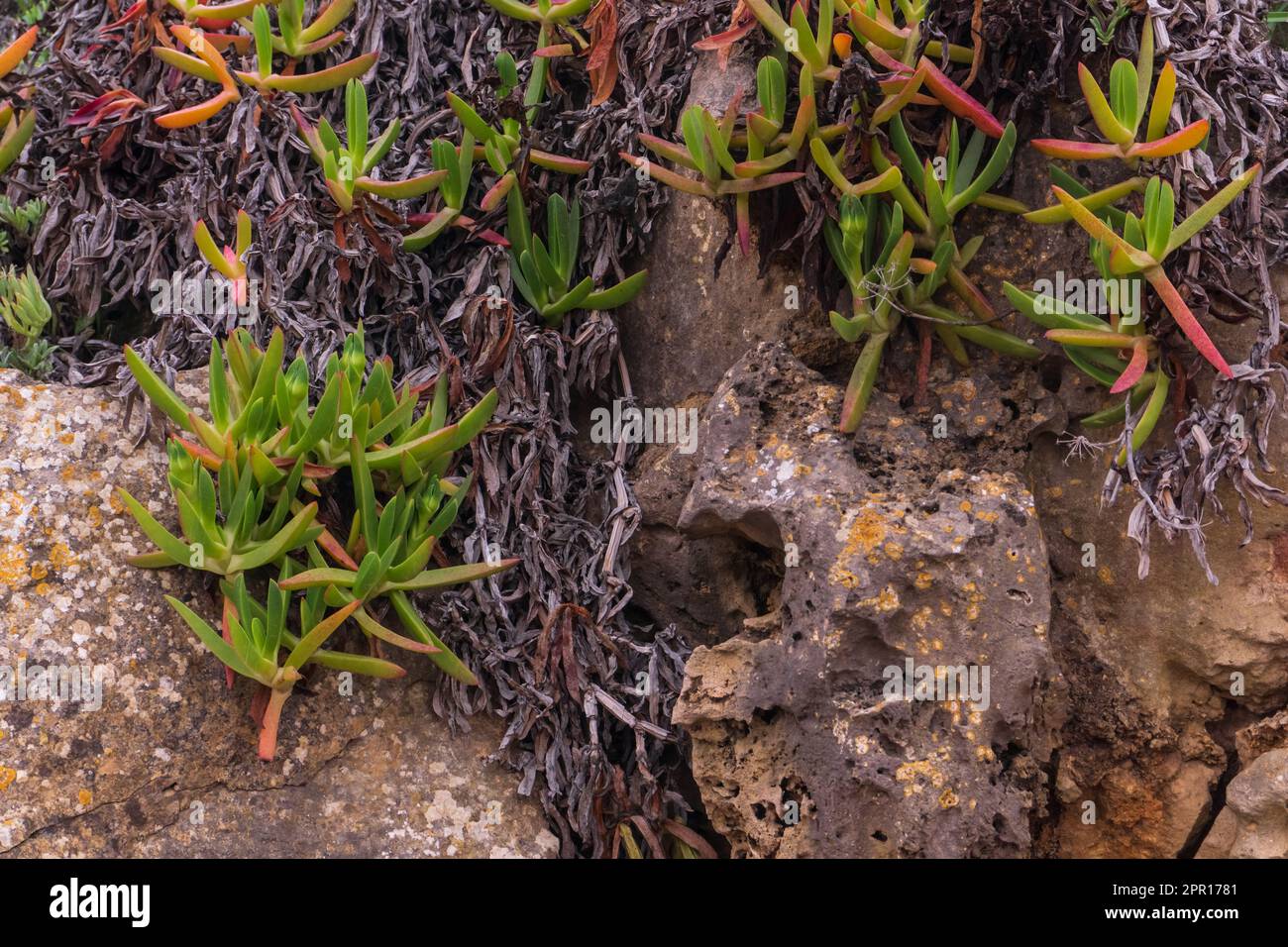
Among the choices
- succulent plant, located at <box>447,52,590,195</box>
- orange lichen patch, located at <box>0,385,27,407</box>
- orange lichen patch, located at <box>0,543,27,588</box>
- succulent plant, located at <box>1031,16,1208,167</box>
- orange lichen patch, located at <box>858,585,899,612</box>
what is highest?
succulent plant, located at <box>1031,16,1208,167</box>

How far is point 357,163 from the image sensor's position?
3686 millimetres

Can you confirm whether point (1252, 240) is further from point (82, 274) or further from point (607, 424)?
point (82, 274)

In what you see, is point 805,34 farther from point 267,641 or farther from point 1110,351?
point 267,641

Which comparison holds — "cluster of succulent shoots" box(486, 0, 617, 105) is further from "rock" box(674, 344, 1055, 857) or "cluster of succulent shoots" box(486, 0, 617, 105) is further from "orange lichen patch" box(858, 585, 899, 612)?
"orange lichen patch" box(858, 585, 899, 612)

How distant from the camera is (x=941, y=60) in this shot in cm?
339

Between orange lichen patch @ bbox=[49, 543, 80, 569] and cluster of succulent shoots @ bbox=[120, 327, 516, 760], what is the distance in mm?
182

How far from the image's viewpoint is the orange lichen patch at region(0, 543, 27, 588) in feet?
→ 10.6

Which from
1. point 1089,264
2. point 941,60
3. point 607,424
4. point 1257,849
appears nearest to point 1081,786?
point 1257,849

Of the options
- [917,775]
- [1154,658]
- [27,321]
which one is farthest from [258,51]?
[1154,658]

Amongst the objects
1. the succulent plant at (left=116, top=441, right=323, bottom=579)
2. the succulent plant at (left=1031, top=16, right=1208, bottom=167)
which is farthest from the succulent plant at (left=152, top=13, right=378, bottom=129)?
the succulent plant at (left=1031, top=16, right=1208, bottom=167)

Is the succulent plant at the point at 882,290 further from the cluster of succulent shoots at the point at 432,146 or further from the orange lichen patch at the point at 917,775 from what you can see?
the orange lichen patch at the point at 917,775

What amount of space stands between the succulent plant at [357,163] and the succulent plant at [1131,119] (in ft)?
5.76

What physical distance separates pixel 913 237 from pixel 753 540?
939 millimetres

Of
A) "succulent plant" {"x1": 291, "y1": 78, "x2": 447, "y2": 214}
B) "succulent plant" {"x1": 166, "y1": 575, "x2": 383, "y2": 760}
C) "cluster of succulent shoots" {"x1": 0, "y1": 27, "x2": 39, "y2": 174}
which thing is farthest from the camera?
"cluster of succulent shoots" {"x1": 0, "y1": 27, "x2": 39, "y2": 174}
